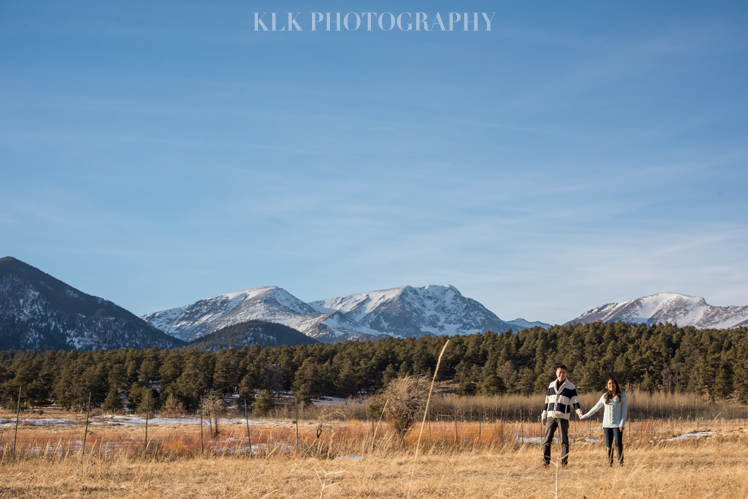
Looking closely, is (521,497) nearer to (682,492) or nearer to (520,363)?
(682,492)

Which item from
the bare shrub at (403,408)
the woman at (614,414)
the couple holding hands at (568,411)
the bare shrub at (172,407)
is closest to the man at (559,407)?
the couple holding hands at (568,411)

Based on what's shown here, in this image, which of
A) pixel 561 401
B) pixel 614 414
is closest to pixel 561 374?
pixel 561 401

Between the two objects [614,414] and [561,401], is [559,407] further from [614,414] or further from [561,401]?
[614,414]

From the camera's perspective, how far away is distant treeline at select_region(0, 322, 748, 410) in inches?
2670

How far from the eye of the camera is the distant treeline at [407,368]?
6781cm

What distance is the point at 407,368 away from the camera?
274 feet

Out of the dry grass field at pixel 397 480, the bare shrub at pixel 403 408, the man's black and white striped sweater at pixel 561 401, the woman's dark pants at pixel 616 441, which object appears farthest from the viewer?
the bare shrub at pixel 403 408

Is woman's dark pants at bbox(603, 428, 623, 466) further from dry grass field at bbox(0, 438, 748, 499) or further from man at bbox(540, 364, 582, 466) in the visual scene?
man at bbox(540, 364, 582, 466)

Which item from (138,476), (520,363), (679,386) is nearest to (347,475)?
(138,476)

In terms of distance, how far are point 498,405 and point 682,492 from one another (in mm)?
54995

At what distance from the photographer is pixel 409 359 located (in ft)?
290

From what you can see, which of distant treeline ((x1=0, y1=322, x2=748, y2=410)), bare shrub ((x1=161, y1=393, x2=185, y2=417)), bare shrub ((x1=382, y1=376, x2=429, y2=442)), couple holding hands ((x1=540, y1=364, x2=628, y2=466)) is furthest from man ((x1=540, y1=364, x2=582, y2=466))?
distant treeline ((x1=0, y1=322, x2=748, y2=410))

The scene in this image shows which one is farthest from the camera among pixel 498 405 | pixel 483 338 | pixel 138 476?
pixel 483 338

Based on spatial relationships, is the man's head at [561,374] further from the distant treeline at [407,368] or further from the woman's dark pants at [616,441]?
the distant treeline at [407,368]
